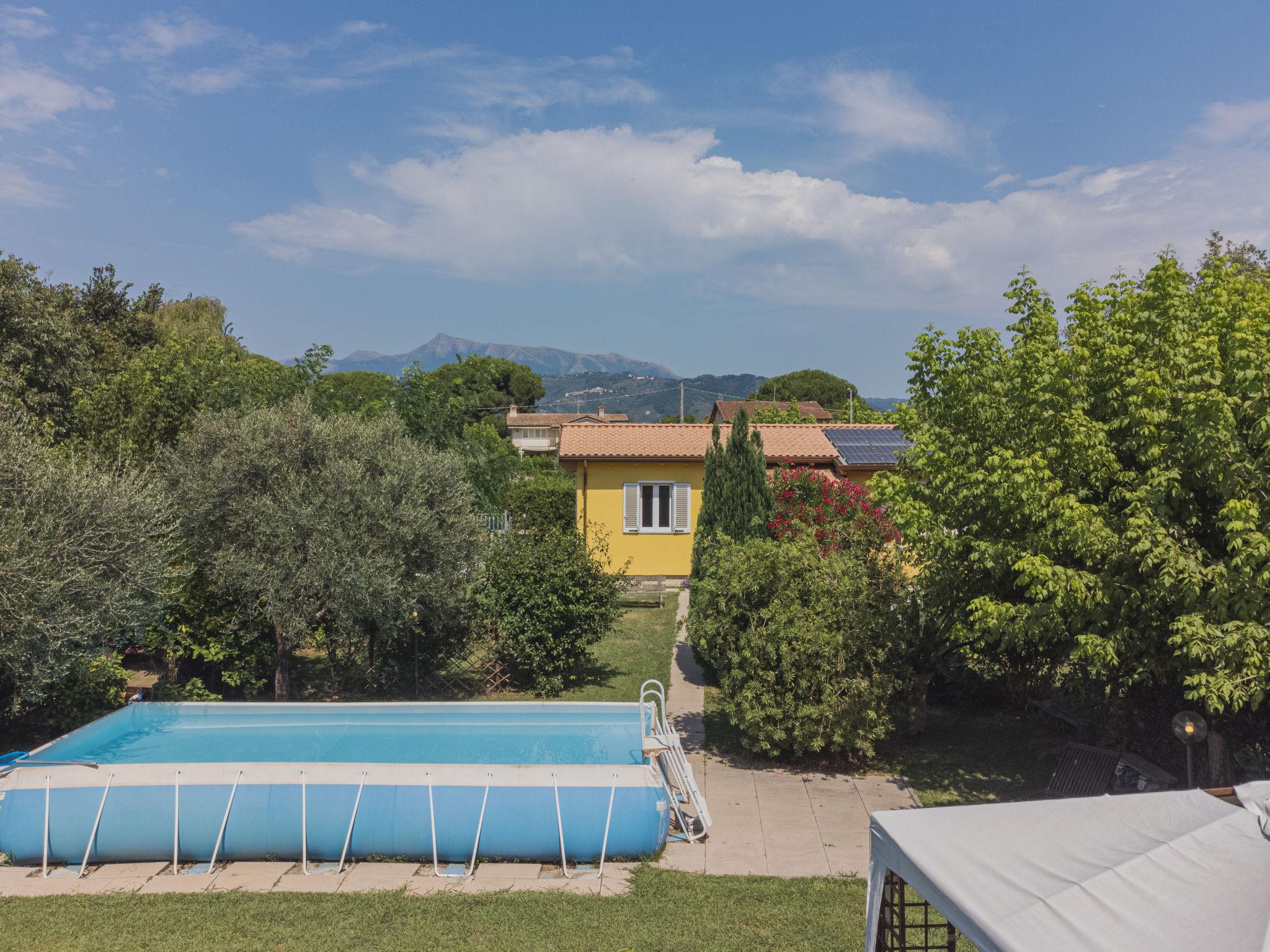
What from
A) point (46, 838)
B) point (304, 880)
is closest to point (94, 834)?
point (46, 838)

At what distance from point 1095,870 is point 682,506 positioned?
20.3 meters

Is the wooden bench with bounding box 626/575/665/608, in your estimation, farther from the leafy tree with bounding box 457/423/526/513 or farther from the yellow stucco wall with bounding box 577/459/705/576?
the leafy tree with bounding box 457/423/526/513

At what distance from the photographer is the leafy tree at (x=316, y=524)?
40.9ft

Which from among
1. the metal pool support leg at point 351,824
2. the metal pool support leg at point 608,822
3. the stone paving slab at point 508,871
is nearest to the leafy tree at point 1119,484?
the metal pool support leg at point 608,822

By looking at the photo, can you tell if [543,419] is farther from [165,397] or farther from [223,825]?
[223,825]

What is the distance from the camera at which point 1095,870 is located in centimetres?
421

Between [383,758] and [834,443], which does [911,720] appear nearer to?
[383,758]

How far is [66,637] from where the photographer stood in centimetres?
1027

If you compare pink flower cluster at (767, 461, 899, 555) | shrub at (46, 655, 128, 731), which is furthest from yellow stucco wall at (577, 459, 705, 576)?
shrub at (46, 655, 128, 731)

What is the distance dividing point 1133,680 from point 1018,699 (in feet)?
17.7

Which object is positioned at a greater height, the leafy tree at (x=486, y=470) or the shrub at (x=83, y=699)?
the leafy tree at (x=486, y=470)

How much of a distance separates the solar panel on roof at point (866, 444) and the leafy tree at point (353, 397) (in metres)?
11.3

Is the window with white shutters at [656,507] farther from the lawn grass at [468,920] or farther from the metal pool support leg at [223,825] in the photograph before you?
the lawn grass at [468,920]

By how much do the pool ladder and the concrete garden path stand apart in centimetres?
19
